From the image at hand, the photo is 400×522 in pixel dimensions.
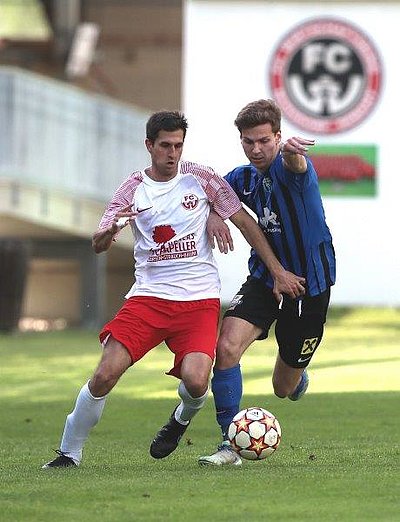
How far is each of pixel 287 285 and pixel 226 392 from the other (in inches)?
28.2

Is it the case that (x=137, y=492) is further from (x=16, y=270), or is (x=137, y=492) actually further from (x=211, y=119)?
(x=211, y=119)

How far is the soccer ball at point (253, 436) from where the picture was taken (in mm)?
9727

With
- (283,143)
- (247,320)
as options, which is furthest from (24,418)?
(283,143)

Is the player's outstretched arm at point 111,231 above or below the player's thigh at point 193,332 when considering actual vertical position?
above

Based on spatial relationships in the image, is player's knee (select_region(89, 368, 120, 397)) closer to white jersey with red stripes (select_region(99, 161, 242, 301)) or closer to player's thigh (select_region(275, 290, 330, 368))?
white jersey with red stripes (select_region(99, 161, 242, 301))

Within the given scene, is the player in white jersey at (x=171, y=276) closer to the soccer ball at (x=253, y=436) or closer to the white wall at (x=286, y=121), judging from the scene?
the soccer ball at (x=253, y=436)

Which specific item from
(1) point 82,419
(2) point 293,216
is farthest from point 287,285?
(1) point 82,419

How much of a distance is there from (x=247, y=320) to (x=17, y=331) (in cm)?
1810

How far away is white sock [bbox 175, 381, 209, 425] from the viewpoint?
9.90m

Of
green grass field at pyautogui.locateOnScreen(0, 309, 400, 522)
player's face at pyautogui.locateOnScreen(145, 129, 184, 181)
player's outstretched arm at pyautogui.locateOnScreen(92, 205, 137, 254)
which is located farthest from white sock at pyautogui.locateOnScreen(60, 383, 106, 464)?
player's face at pyautogui.locateOnScreen(145, 129, 184, 181)

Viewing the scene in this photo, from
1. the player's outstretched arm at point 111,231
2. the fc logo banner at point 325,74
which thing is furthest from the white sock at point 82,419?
the fc logo banner at point 325,74

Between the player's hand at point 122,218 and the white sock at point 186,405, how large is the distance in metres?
1.01

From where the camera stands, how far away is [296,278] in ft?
33.3

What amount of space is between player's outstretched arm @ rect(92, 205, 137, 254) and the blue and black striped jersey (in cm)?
86
